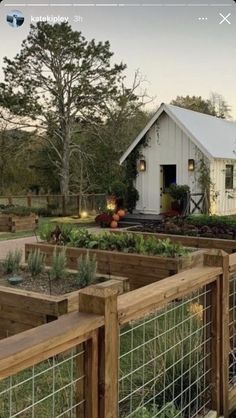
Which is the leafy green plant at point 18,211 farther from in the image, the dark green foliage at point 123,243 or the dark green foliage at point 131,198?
the dark green foliage at point 123,243

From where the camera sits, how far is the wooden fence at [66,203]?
19.2 metres

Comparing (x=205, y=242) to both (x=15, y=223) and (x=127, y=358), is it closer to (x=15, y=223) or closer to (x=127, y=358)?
(x=127, y=358)

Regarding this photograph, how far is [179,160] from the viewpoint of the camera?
16.2 metres

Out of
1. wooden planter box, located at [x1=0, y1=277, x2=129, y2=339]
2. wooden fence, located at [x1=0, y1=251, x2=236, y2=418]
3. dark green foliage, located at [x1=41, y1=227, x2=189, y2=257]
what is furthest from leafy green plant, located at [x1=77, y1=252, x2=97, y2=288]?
wooden fence, located at [x1=0, y1=251, x2=236, y2=418]

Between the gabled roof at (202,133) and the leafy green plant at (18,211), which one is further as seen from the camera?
the gabled roof at (202,133)

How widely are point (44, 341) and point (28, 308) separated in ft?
10.5

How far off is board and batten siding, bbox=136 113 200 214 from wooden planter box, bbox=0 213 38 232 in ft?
14.6

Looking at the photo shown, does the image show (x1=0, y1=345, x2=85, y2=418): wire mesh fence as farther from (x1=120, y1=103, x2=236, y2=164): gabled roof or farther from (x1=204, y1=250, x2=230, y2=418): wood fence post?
(x1=120, y1=103, x2=236, y2=164): gabled roof

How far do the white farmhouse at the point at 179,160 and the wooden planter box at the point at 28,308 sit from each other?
38.3 ft

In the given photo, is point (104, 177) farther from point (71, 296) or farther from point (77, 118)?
point (71, 296)

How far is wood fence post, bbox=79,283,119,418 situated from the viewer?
5.88ft

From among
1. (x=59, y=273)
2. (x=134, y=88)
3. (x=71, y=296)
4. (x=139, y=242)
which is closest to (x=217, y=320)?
(x=71, y=296)

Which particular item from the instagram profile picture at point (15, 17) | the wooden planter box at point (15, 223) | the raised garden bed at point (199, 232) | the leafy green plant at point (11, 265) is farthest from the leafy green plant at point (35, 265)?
the wooden planter box at point (15, 223)

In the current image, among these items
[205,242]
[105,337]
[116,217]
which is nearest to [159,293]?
[105,337]
